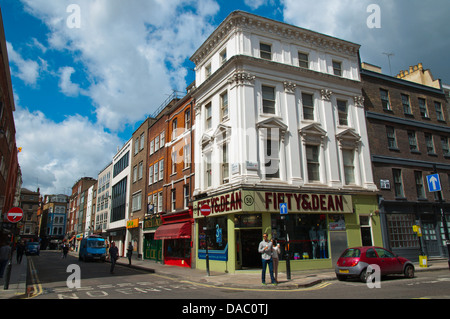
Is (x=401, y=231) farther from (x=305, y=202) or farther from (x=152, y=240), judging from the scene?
(x=152, y=240)

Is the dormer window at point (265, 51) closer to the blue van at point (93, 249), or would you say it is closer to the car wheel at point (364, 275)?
the car wheel at point (364, 275)

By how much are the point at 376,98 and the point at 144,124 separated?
968 inches

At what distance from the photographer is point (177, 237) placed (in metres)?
22.8

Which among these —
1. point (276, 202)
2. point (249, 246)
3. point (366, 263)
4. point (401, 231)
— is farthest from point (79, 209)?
point (366, 263)

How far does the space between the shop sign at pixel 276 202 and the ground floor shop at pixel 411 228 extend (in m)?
4.15

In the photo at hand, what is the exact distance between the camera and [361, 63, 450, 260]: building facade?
22.1 m

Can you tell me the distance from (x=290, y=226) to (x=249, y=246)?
2.68m

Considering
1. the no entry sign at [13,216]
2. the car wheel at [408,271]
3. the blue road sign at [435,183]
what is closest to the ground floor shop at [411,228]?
the blue road sign at [435,183]

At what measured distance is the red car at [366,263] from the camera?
12969 mm

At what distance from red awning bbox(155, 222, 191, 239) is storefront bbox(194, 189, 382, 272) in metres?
1.96

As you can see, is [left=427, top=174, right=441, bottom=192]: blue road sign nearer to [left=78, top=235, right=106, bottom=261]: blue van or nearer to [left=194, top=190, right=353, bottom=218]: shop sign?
[left=194, top=190, right=353, bottom=218]: shop sign

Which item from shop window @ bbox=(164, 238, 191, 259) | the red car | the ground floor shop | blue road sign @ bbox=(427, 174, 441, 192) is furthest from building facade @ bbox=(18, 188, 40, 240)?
blue road sign @ bbox=(427, 174, 441, 192)

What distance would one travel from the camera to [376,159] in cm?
2244
